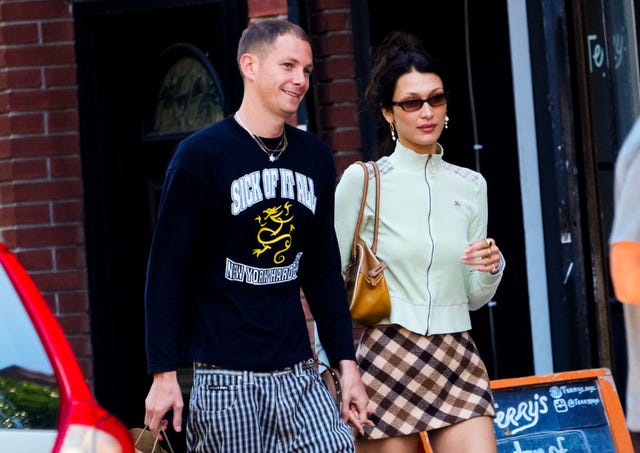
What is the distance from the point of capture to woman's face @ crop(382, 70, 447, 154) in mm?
4879

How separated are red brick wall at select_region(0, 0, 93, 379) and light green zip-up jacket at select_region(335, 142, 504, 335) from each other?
2.67m

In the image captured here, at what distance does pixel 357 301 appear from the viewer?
4.74 meters

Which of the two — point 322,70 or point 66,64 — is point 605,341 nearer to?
point 322,70

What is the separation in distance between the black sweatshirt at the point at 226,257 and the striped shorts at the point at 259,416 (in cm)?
5

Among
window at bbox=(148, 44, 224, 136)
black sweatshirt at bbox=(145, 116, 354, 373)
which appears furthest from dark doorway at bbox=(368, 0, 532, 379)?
black sweatshirt at bbox=(145, 116, 354, 373)

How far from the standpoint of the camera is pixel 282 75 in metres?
4.32

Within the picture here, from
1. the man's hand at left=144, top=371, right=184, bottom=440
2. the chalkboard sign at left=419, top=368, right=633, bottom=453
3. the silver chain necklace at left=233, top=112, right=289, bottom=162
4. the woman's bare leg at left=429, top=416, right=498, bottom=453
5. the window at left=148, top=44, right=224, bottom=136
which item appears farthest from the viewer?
the window at left=148, top=44, right=224, bottom=136

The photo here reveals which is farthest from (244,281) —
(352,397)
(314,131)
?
(314,131)

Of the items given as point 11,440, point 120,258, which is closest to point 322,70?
point 120,258

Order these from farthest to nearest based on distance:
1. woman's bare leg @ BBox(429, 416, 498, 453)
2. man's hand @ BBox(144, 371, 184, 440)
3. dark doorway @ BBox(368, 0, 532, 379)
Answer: dark doorway @ BBox(368, 0, 532, 379) < woman's bare leg @ BBox(429, 416, 498, 453) < man's hand @ BBox(144, 371, 184, 440)

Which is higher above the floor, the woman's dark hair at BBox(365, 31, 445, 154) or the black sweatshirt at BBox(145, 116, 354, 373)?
the woman's dark hair at BBox(365, 31, 445, 154)

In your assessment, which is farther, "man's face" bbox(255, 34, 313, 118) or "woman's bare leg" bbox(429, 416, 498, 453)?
"woman's bare leg" bbox(429, 416, 498, 453)

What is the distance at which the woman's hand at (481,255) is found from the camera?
4.66m

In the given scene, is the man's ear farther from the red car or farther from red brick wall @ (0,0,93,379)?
red brick wall @ (0,0,93,379)
